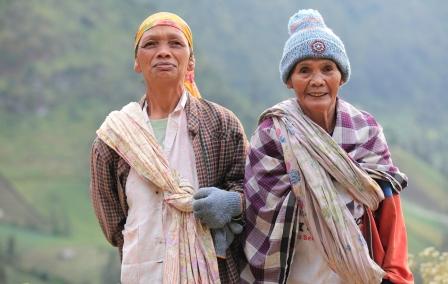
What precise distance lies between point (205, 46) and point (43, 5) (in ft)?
39.9

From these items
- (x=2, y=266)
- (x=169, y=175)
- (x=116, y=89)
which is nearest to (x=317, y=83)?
(x=169, y=175)

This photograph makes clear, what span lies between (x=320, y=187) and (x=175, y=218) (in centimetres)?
58

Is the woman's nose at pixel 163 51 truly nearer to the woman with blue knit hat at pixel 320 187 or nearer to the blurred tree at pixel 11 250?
the woman with blue knit hat at pixel 320 187

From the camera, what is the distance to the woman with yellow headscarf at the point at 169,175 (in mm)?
2699

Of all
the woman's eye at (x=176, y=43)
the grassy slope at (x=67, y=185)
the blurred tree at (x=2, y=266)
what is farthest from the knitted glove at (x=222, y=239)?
the grassy slope at (x=67, y=185)

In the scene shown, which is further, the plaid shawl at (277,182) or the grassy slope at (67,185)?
the grassy slope at (67,185)

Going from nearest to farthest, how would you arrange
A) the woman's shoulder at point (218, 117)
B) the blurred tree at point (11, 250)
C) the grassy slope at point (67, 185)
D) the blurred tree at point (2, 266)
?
the woman's shoulder at point (218, 117)
the blurred tree at point (2, 266)
the blurred tree at point (11, 250)
the grassy slope at point (67, 185)

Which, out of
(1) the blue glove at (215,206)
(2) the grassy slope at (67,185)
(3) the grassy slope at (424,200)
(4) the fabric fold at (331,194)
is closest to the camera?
(4) the fabric fold at (331,194)

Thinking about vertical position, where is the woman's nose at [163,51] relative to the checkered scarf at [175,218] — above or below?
above

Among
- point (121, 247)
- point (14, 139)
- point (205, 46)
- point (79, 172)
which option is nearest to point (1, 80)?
point (14, 139)

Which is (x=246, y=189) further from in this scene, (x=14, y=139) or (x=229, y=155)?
(x=14, y=139)

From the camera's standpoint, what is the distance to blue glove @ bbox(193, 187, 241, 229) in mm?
Result: 2643

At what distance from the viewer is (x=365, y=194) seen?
8.48 ft

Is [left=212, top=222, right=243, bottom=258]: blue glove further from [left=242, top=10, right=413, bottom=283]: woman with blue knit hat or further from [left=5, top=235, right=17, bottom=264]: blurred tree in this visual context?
[left=5, top=235, right=17, bottom=264]: blurred tree
